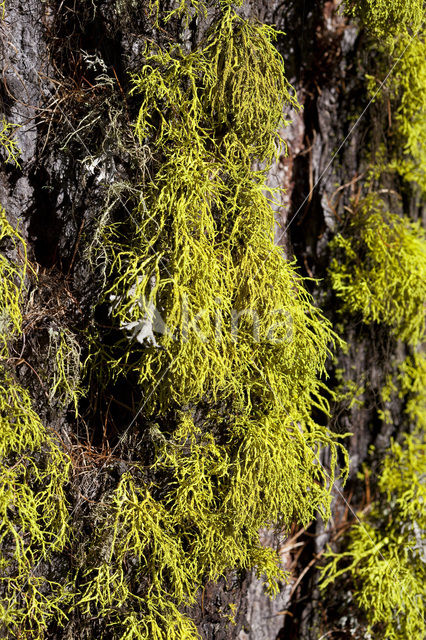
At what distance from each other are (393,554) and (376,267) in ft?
2.39

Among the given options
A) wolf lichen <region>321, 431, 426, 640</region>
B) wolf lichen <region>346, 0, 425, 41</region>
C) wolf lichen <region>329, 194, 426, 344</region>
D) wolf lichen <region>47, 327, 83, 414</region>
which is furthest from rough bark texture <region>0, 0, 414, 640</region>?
wolf lichen <region>329, 194, 426, 344</region>

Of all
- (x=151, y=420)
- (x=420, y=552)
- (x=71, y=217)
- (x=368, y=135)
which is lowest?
(x=420, y=552)

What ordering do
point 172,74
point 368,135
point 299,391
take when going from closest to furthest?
point 172,74 → point 299,391 → point 368,135

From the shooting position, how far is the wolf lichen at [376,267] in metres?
1.44

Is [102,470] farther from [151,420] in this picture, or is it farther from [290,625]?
[290,625]

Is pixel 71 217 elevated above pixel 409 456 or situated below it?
above

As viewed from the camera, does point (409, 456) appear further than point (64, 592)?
Yes

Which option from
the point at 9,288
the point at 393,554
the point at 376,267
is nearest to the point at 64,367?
the point at 9,288

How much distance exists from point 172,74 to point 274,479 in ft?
2.61

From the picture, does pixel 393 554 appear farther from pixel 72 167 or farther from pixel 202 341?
pixel 72 167

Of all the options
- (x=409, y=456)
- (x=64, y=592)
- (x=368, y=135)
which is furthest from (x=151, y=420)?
(x=368, y=135)

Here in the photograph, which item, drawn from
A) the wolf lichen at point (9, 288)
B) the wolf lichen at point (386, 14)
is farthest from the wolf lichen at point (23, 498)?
the wolf lichen at point (386, 14)

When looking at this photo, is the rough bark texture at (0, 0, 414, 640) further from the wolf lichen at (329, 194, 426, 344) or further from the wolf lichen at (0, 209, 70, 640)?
the wolf lichen at (329, 194, 426, 344)

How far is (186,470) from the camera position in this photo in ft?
3.82
